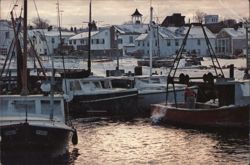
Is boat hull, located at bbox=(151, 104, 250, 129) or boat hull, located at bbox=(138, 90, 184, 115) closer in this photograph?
boat hull, located at bbox=(151, 104, 250, 129)

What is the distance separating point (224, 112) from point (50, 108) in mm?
9936

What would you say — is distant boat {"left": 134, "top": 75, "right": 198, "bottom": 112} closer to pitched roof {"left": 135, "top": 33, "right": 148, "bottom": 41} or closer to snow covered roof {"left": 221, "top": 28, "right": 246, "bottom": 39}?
snow covered roof {"left": 221, "top": 28, "right": 246, "bottom": 39}

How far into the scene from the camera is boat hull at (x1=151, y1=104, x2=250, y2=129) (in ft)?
96.1

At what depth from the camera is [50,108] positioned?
24.1 m

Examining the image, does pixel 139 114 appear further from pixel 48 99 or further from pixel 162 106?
pixel 48 99

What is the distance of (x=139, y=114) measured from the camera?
37.8 metres

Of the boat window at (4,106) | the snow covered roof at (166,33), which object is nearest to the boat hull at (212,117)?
the boat window at (4,106)

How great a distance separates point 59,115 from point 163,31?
3982 inches

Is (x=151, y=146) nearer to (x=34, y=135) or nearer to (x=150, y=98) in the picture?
(x=34, y=135)

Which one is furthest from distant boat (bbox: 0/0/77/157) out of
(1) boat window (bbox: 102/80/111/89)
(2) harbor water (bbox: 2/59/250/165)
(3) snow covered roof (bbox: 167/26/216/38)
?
(3) snow covered roof (bbox: 167/26/216/38)

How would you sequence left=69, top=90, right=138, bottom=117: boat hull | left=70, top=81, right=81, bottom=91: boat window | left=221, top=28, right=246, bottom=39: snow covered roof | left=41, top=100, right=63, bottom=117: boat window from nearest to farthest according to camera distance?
left=41, top=100, right=63, bottom=117: boat window, left=69, top=90, right=138, bottom=117: boat hull, left=70, top=81, right=81, bottom=91: boat window, left=221, top=28, right=246, bottom=39: snow covered roof

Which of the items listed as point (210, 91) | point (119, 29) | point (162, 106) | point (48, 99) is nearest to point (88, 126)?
point (162, 106)

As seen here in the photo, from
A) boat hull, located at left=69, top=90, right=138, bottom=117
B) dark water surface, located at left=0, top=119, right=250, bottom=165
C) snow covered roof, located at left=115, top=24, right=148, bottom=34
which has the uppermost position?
snow covered roof, located at left=115, top=24, right=148, bottom=34

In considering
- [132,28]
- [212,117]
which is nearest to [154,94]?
[212,117]
